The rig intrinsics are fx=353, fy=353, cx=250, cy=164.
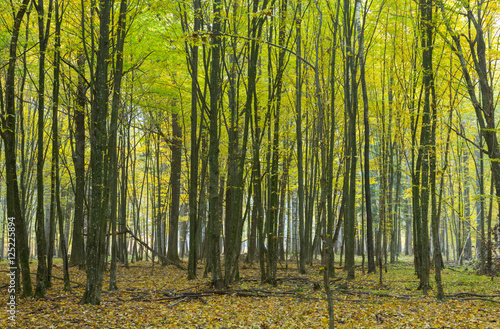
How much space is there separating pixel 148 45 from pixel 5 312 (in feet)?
21.6

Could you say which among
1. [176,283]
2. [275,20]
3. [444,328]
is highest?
[275,20]

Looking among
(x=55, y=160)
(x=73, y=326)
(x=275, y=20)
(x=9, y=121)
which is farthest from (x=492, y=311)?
(x=9, y=121)

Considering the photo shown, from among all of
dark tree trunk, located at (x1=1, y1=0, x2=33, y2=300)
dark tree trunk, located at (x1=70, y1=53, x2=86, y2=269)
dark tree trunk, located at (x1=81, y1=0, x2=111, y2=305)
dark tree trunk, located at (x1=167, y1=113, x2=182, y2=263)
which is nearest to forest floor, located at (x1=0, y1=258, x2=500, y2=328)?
dark tree trunk, located at (x1=81, y1=0, x2=111, y2=305)

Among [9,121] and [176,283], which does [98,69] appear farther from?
[176,283]

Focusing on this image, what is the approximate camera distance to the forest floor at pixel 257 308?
15.6ft

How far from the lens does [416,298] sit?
256 inches

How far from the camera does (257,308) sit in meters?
5.85

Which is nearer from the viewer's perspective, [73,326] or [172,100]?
[73,326]

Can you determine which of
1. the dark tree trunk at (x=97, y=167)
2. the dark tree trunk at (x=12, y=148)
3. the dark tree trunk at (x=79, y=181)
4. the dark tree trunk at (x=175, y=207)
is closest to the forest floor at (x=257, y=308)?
the dark tree trunk at (x=97, y=167)

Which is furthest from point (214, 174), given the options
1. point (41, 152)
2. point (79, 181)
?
point (79, 181)

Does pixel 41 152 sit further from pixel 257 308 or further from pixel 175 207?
pixel 175 207

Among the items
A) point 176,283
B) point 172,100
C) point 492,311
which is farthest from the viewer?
point 172,100

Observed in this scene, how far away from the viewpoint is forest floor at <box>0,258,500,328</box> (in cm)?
476

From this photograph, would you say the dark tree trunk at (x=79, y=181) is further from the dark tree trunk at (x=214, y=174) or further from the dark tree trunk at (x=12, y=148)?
the dark tree trunk at (x=214, y=174)
